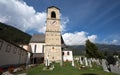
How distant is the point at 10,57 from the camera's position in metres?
28.1

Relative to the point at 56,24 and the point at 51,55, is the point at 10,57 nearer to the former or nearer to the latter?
the point at 51,55

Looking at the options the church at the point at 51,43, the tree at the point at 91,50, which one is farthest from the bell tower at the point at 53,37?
the tree at the point at 91,50

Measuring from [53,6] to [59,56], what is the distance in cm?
2112

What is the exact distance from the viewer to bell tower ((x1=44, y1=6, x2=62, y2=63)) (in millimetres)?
48216

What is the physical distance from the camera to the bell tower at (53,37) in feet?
158

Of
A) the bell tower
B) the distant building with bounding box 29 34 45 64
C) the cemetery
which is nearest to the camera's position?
the cemetery

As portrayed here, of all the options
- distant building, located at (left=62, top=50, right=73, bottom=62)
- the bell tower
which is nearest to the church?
the bell tower

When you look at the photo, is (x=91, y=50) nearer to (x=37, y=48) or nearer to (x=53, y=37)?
(x=53, y=37)

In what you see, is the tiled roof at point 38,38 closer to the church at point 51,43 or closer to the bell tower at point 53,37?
the church at point 51,43

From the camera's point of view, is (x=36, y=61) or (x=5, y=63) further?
(x=36, y=61)

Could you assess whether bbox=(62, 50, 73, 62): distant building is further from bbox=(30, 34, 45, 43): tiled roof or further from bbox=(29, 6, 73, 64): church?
bbox=(30, 34, 45, 43): tiled roof

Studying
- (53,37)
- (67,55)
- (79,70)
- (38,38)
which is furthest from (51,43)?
(79,70)

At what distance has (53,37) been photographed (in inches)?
1955

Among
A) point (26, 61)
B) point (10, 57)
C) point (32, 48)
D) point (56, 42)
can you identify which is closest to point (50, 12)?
point (56, 42)
